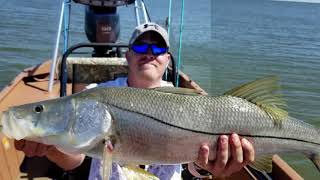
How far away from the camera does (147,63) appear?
330 cm

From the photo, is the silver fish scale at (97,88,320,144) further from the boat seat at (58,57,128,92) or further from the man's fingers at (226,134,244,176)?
the boat seat at (58,57,128,92)

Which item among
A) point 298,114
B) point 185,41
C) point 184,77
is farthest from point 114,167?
point 185,41

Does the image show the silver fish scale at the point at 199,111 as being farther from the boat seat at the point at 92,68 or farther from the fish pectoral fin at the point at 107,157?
the boat seat at the point at 92,68

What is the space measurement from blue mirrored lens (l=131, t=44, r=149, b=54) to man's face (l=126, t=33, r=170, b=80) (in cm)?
2

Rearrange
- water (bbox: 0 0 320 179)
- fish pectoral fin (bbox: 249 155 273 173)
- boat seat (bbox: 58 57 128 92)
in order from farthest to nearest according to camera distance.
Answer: water (bbox: 0 0 320 179) < boat seat (bbox: 58 57 128 92) < fish pectoral fin (bbox: 249 155 273 173)

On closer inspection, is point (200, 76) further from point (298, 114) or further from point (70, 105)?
point (70, 105)

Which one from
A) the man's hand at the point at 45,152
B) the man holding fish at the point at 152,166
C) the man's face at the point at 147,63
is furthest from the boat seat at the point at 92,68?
the man's hand at the point at 45,152

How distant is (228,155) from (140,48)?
103 cm

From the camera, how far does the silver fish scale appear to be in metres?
2.51

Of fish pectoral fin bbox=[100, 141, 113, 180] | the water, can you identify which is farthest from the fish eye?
the water

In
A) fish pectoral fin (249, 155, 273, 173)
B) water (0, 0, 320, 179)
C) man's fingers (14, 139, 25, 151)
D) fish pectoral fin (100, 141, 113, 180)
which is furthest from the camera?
water (0, 0, 320, 179)

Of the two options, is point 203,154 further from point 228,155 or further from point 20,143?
point 20,143

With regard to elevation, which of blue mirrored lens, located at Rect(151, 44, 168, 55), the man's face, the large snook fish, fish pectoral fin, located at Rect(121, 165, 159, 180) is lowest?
fish pectoral fin, located at Rect(121, 165, 159, 180)

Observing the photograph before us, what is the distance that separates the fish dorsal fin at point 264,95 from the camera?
2.63m
